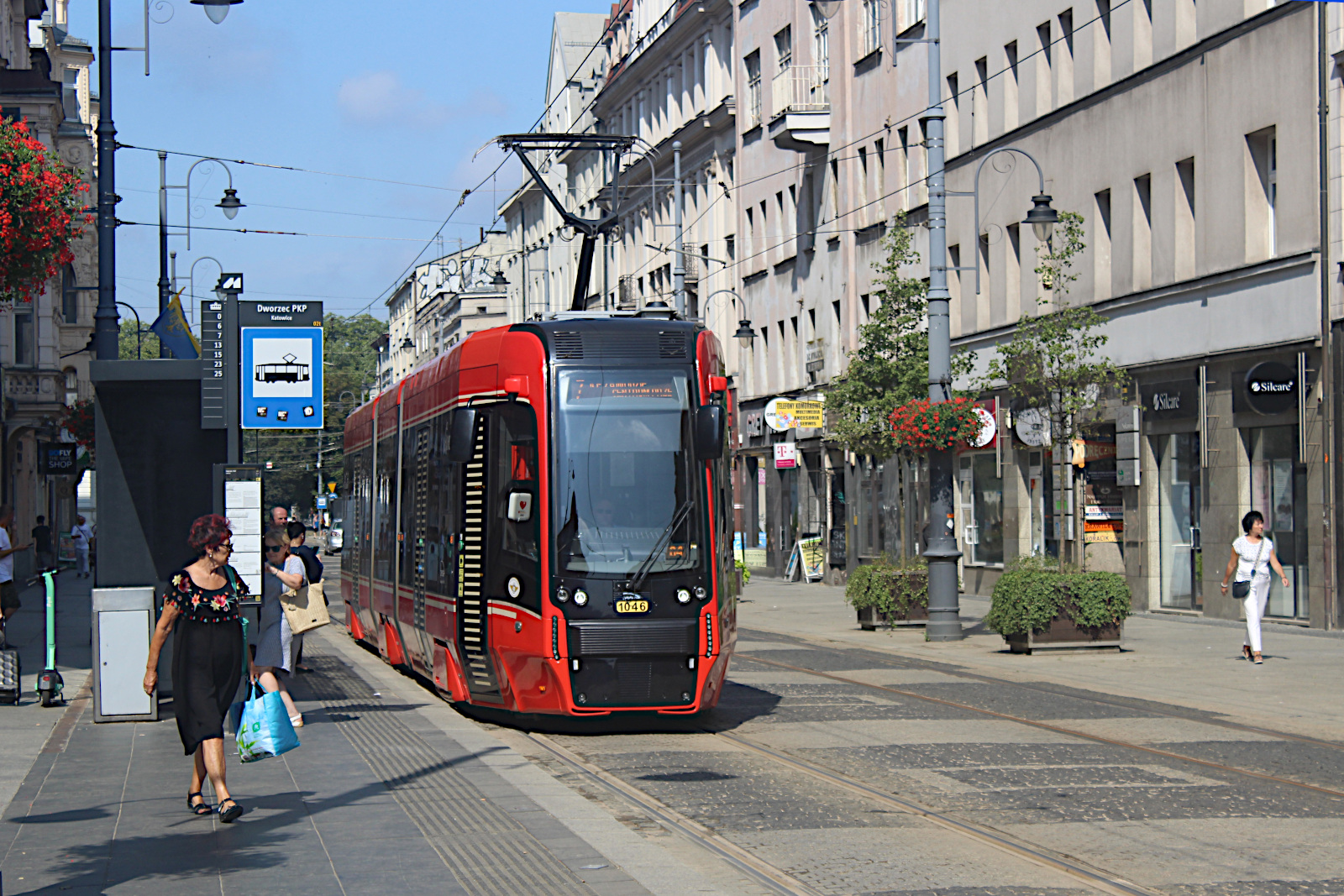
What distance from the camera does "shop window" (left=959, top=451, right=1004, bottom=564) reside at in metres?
35.4

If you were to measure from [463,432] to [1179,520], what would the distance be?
17.4 meters

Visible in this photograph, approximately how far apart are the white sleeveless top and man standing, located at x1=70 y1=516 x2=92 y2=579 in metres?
37.4

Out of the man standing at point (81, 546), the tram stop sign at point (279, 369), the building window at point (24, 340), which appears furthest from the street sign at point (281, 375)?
the man standing at point (81, 546)

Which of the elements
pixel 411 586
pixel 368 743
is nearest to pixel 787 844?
pixel 368 743

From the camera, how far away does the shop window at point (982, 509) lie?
35.4 metres

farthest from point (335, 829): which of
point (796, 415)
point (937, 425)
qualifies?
point (796, 415)

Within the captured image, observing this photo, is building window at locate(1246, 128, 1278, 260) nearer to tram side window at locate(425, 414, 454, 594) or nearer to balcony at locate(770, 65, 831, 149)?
tram side window at locate(425, 414, 454, 594)

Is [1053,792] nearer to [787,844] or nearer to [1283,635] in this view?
[787,844]

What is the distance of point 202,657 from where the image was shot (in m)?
9.55

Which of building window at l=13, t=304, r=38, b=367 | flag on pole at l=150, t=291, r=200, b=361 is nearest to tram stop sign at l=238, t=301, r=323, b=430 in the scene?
flag on pole at l=150, t=291, r=200, b=361

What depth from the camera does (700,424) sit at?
13.5 meters

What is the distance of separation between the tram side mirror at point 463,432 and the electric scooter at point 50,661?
4.37m

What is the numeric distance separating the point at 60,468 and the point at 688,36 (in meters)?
26.5

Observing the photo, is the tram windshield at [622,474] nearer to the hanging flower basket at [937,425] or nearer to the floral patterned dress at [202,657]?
the floral patterned dress at [202,657]
